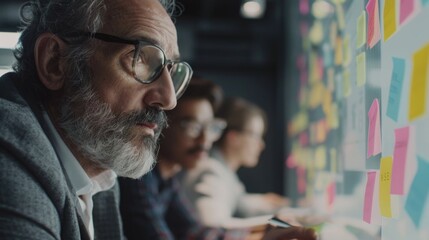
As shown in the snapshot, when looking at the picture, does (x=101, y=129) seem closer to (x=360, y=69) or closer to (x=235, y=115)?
(x=360, y=69)

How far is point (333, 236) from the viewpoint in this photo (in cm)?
154

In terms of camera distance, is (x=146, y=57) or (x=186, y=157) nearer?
(x=146, y=57)

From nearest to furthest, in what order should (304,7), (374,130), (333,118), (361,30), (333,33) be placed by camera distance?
1. (374,130)
2. (361,30)
3. (333,118)
4. (333,33)
5. (304,7)

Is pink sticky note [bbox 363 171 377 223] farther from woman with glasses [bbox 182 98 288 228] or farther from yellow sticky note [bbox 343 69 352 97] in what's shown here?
woman with glasses [bbox 182 98 288 228]

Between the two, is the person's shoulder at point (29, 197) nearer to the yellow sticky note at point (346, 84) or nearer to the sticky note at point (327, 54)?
the yellow sticky note at point (346, 84)

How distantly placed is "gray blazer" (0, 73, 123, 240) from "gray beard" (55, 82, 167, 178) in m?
0.20

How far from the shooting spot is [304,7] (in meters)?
3.19

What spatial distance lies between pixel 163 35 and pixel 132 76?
0.14m

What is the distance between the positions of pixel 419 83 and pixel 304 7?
2.51m

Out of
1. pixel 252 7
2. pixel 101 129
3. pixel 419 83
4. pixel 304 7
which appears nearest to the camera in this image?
pixel 419 83

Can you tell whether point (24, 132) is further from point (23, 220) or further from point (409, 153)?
point (409, 153)

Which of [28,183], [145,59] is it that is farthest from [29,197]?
[145,59]

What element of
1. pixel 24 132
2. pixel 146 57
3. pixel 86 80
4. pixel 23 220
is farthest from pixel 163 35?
pixel 23 220

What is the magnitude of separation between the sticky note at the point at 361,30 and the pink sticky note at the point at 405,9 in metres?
0.25
